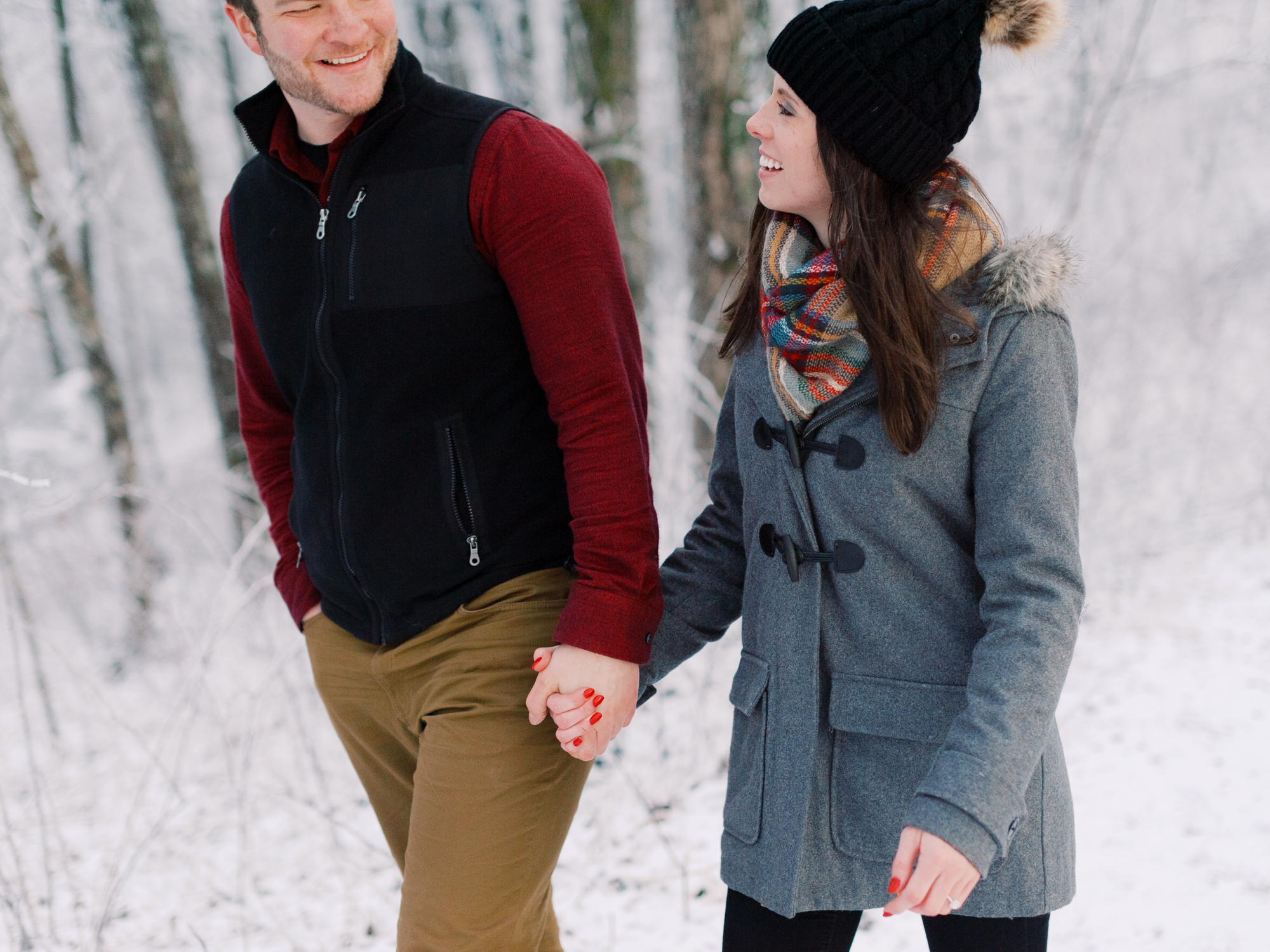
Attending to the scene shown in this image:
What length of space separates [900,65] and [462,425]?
30.3 inches

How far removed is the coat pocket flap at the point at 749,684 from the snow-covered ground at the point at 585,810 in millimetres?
1133

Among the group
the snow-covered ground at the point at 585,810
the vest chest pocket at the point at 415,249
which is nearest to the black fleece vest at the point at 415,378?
the vest chest pocket at the point at 415,249

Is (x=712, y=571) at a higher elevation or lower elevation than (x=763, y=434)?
lower

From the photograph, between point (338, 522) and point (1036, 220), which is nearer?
point (338, 522)

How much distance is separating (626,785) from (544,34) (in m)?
8.64

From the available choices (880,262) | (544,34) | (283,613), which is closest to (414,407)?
(880,262)

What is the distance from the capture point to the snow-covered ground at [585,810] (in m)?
2.47

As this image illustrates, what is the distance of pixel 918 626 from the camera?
1311mm

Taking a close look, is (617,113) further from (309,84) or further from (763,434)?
(763,434)

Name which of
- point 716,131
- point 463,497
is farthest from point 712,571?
point 716,131

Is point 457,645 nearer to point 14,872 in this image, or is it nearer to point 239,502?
point 14,872

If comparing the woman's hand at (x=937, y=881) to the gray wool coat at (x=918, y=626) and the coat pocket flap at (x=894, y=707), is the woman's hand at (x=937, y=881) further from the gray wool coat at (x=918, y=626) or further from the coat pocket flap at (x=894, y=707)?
the coat pocket flap at (x=894, y=707)

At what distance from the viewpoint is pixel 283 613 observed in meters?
3.52

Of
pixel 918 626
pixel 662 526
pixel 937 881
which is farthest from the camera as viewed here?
pixel 662 526
